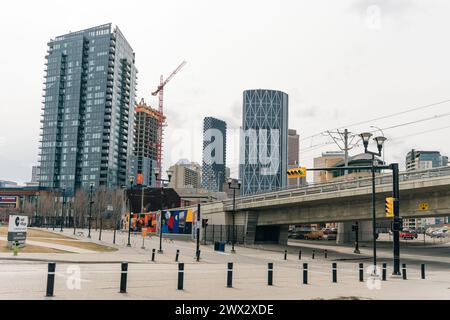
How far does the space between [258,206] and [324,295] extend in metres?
39.8

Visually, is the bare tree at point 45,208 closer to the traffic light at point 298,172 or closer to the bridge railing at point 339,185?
the bridge railing at point 339,185

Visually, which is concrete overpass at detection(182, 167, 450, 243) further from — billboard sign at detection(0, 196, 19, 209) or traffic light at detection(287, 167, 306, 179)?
billboard sign at detection(0, 196, 19, 209)

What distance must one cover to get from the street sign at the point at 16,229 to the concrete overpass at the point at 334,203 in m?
26.7

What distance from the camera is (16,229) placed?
3212 cm

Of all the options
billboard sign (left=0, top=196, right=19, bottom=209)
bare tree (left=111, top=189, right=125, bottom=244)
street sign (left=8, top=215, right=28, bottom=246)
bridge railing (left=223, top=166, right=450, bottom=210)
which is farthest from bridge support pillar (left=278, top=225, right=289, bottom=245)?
billboard sign (left=0, top=196, right=19, bottom=209)

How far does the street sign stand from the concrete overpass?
2674 centimetres

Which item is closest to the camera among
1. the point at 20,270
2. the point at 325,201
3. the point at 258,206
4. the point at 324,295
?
the point at 324,295

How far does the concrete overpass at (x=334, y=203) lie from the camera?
123 feet

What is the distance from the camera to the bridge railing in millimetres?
36781

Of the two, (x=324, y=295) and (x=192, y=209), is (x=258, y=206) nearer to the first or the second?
(x=192, y=209)

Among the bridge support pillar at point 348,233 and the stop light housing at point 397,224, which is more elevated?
the stop light housing at point 397,224

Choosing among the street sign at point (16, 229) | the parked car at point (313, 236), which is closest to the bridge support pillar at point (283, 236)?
the parked car at point (313, 236)
